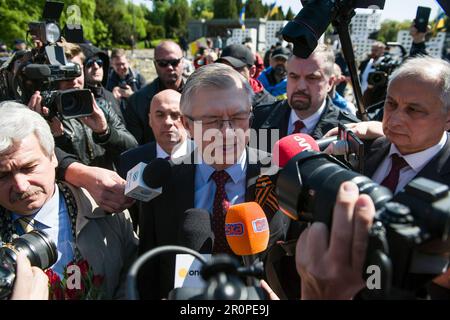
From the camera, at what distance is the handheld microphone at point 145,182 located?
146 cm

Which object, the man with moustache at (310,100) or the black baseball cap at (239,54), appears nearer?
the man with moustache at (310,100)

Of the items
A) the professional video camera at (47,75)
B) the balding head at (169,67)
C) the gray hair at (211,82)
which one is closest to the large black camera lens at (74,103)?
the professional video camera at (47,75)

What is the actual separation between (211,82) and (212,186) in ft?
1.42

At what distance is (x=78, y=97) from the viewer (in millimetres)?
2166

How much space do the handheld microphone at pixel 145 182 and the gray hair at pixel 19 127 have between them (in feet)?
1.33

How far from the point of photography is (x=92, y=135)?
2.72m

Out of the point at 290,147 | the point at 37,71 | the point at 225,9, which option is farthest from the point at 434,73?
the point at 225,9

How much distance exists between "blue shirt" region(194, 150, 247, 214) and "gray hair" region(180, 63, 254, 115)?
270 millimetres

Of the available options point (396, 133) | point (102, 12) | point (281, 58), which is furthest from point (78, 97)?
point (102, 12)

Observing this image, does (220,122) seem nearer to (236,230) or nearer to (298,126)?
(236,230)

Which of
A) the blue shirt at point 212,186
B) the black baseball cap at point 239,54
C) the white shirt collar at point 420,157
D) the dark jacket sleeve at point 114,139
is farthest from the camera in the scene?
the black baseball cap at point 239,54

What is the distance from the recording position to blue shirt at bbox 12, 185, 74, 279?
1.61 m

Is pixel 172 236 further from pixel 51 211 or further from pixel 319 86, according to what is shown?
pixel 319 86

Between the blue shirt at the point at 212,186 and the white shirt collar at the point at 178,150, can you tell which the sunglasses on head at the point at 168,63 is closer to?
the white shirt collar at the point at 178,150
